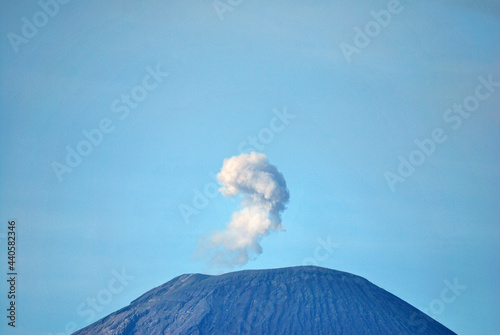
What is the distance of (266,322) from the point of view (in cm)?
19912

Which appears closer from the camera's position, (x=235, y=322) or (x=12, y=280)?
(x=12, y=280)

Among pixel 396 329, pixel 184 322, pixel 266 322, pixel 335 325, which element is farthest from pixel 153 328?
pixel 396 329

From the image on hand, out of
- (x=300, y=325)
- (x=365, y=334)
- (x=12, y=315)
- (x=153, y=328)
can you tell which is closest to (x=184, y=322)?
(x=153, y=328)

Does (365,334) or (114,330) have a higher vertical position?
(114,330)

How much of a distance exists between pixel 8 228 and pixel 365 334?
86201 millimetres

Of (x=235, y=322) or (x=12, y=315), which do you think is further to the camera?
(x=235, y=322)

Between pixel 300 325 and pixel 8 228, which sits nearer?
pixel 8 228

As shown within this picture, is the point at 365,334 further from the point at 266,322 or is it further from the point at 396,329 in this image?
the point at 266,322

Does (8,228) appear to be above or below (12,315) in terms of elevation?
above

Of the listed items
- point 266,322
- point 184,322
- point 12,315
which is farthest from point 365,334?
point 12,315

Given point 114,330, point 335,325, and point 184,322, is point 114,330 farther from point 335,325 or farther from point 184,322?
point 335,325

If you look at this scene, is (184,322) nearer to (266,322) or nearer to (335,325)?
(266,322)

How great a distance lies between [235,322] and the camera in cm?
19925

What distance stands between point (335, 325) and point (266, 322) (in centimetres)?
1518
